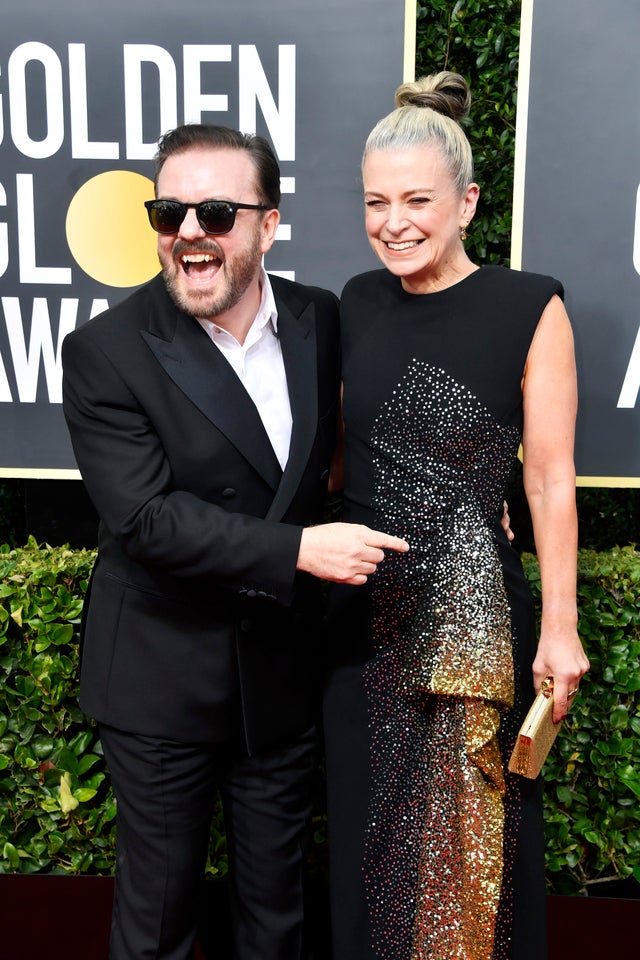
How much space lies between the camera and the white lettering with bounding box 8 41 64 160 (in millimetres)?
2664

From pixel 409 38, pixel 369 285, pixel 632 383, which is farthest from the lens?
pixel 632 383

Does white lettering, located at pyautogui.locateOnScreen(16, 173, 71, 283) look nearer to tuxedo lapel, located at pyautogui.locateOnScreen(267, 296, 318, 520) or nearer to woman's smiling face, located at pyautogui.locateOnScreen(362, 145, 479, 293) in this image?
tuxedo lapel, located at pyautogui.locateOnScreen(267, 296, 318, 520)

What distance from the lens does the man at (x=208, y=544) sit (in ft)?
6.08

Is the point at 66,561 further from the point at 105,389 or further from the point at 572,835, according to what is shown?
the point at 572,835

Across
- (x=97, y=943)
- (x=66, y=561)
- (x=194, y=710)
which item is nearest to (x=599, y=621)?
(x=194, y=710)

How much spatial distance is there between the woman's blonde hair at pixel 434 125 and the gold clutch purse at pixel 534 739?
1044 millimetres

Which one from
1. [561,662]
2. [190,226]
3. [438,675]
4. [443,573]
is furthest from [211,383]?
[561,662]

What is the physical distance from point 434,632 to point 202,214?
38.5 inches

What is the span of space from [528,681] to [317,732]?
54cm

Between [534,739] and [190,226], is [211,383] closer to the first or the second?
[190,226]

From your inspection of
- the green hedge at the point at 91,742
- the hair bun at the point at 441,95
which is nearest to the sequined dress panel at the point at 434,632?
the hair bun at the point at 441,95

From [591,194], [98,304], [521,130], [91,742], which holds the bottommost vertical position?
[91,742]

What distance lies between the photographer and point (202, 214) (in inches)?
73.0

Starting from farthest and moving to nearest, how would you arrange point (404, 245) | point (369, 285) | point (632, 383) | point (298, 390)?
point (632, 383) < point (369, 285) < point (298, 390) < point (404, 245)
